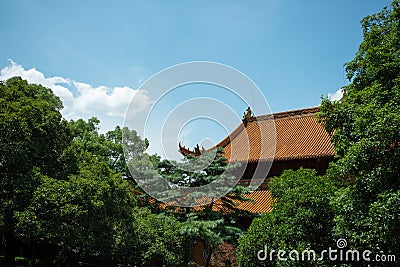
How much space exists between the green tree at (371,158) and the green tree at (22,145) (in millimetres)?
6544

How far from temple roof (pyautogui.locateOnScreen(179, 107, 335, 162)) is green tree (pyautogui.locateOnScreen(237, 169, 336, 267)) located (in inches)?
222

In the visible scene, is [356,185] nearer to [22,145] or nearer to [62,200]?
[62,200]

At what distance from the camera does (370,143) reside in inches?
205

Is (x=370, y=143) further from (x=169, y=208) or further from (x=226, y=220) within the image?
(x=169, y=208)

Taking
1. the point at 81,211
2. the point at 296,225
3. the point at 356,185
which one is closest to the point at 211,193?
the point at 81,211

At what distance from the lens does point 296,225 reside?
6.43m

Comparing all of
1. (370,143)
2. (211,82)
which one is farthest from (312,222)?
(211,82)

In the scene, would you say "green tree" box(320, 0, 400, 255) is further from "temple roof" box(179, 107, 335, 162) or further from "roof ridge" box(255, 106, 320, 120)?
"roof ridge" box(255, 106, 320, 120)

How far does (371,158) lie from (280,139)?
8.88 m

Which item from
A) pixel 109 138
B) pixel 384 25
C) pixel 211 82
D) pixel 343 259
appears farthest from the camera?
pixel 109 138

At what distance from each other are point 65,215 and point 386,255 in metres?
6.26

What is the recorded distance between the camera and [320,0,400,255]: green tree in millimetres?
4984

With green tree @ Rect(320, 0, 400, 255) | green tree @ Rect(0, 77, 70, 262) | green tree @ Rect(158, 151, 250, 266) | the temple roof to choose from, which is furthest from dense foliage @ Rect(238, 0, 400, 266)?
green tree @ Rect(0, 77, 70, 262)

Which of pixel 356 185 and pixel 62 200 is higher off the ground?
pixel 356 185
